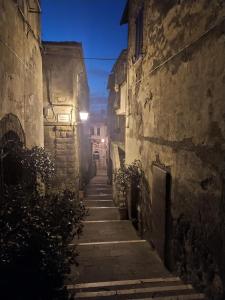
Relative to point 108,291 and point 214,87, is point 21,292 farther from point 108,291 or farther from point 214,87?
point 214,87

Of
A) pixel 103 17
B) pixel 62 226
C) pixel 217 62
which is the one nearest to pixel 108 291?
pixel 62 226

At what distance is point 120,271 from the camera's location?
4359 millimetres

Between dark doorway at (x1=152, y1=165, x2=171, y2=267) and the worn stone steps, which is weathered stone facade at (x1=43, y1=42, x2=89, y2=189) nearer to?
the worn stone steps

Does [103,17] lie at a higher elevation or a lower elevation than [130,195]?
higher

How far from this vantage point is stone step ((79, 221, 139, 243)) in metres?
6.39

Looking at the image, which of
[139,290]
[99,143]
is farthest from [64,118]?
[99,143]

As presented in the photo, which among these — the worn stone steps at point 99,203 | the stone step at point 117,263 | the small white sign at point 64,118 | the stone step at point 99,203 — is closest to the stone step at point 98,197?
the worn stone steps at point 99,203

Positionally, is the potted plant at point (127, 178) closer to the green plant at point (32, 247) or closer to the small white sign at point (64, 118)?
the small white sign at point (64, 118)

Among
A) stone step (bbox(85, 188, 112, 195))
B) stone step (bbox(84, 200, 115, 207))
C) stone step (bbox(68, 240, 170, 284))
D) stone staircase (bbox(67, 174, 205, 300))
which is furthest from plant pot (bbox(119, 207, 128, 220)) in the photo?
stone step (bbox(85, 188, 112, 195))

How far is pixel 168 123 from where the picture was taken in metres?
4.25

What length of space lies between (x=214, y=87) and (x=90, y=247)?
4.61 m

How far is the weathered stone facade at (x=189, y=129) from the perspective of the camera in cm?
264

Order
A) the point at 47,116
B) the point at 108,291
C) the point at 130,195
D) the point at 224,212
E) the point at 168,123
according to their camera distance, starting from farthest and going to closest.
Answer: the point at 47,116, the point at 130,195, the point at 168,123, the point at 108,291, the point at 224,212

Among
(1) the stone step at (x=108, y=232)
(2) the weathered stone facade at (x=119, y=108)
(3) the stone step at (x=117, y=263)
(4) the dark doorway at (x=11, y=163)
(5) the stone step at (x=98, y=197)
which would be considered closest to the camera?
(4) the dark doorway at (x=11, y=163)
